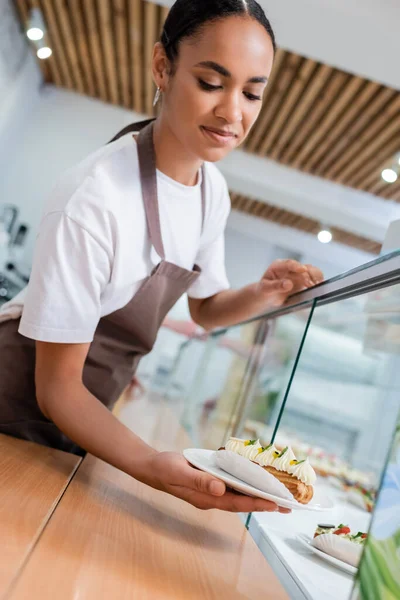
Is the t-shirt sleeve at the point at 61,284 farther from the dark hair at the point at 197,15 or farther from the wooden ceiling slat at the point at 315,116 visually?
the wooden ceiling slat at the point at 315,116

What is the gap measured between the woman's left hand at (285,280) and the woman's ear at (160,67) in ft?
1.25

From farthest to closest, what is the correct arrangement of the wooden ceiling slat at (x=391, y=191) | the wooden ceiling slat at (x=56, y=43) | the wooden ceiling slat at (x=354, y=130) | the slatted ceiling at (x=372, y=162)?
1. the wooden ceiling slat at (x=391, y=191)
2. the slatted ceiling at (x=372, y=162)
3. the wooden ceiling slat at (x=56, y=43)
4. the wooden ceiling slat at (x=354, y=130)

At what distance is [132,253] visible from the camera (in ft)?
3.30

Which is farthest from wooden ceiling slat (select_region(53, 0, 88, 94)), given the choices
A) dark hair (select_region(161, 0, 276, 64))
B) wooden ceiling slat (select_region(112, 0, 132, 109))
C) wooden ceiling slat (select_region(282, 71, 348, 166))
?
dark hair (select_region(161, 0, 276, 64))

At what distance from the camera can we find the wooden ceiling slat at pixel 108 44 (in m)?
5.21

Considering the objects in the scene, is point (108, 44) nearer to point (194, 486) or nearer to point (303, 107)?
point (303, 107)

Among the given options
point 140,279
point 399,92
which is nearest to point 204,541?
point 140,279

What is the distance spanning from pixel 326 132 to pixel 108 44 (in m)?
2.25

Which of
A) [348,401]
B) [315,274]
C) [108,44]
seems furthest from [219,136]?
[108,44]

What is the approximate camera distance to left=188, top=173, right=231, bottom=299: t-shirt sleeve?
Result: 4.15 ft

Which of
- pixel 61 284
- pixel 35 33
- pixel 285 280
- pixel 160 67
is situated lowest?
pixel 61 284

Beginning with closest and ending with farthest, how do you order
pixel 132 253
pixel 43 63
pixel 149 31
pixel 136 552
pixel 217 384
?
1. pixel 136 552
2. pixel 132 253
3. pixel 217 384
4. pixel 149 31
5. pixel 43 63

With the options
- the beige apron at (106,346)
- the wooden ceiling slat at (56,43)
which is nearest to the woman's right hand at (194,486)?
the beige apron at (106,346)

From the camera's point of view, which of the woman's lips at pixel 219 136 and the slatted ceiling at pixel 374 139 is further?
the slatted ceiling at pixel 374 139
